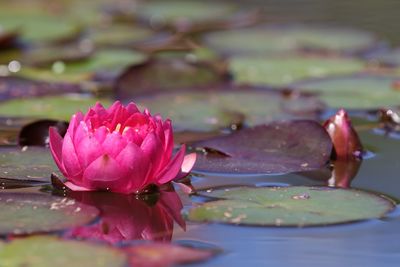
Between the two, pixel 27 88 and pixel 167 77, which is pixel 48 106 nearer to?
pixel 27 88

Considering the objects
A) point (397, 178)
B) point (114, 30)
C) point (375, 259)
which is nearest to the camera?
point (375, 259)

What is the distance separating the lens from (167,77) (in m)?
2.64

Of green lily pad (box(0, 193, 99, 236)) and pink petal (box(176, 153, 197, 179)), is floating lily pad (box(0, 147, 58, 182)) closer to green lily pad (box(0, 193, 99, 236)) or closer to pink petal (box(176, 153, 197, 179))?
green lily pad (box(0, 193, 99, 236))

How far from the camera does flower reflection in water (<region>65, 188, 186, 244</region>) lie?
1.46 metres

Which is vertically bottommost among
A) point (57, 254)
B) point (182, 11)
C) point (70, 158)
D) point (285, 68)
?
point (57, 254)

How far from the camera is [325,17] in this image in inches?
146

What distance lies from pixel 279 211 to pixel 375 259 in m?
0.23

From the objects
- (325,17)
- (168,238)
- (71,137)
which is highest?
(325,17)

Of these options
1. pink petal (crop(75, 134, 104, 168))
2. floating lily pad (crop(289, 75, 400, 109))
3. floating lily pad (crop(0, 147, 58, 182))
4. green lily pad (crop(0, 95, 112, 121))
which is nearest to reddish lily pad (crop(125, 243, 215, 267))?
pink petal (crop(75, 134, 104, 168))

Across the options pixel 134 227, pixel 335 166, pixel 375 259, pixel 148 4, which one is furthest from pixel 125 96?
pixel 148 4

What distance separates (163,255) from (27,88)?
135 centimetres

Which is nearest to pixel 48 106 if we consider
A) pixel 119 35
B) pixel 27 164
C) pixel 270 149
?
pixel 27 164

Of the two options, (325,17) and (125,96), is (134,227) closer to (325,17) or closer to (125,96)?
(125,96)

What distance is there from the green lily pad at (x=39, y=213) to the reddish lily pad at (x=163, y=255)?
0.51 ft
